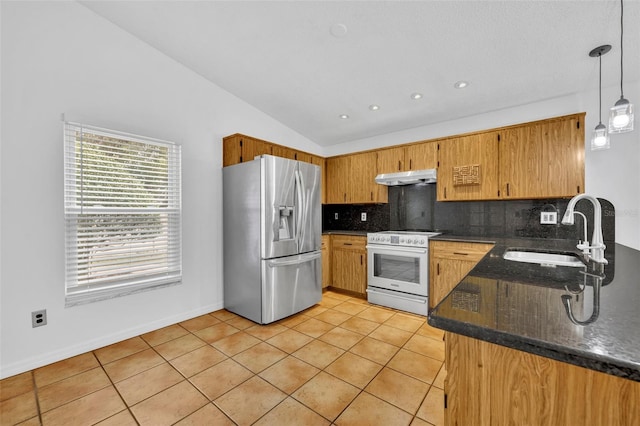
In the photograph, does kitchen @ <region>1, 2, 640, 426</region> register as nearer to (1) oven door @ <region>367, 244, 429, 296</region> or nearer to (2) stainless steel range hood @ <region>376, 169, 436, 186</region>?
(2) stainless steel range hood @ <region>376, 169, 436, 186</region>

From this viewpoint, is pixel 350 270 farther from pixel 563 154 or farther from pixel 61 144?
pixel 61 144

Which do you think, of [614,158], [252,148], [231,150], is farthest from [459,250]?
[231,150]

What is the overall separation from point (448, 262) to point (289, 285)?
180cm

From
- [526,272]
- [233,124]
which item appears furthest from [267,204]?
[526,272]

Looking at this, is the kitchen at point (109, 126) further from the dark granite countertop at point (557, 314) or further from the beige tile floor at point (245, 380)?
the dark granite countertop at point (557, 314)

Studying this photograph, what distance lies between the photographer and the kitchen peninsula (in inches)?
23.4

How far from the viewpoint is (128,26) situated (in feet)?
8.29

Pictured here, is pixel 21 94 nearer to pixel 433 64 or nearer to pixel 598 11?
pixel 433 64

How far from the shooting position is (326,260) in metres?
3.97

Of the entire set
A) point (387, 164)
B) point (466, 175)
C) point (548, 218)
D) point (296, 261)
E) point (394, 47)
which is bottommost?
point (296, 261)

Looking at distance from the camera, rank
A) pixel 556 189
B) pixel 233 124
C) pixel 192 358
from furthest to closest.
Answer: pixel 233 124 → pixel 556 189 → pixel 192 358

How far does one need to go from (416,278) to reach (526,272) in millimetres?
2018

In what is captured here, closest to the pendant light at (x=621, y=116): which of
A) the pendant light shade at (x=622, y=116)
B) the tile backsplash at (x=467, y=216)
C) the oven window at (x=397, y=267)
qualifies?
the pendant light shade at (x=622, y=116)

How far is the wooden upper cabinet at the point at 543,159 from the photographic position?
2.65m
